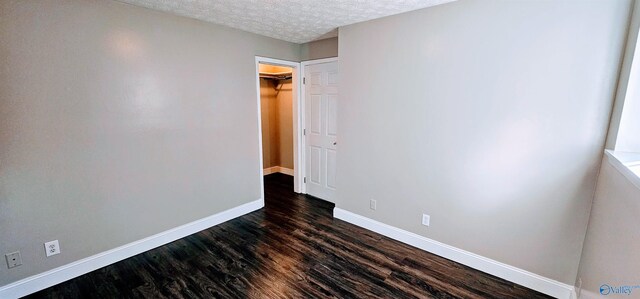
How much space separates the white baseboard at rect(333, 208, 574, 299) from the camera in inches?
81.8

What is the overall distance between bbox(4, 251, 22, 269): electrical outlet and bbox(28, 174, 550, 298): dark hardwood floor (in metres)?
0.28

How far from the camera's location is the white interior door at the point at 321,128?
3771 millimetres

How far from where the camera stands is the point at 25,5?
191 cm

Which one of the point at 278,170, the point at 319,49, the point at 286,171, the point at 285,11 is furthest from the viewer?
the point at 278,170

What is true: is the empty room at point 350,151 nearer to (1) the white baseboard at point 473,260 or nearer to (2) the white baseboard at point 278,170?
(1) the white baseboard at point 473,260

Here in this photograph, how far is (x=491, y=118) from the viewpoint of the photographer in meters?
2.21

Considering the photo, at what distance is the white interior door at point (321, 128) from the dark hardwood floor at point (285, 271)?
3.42 feet

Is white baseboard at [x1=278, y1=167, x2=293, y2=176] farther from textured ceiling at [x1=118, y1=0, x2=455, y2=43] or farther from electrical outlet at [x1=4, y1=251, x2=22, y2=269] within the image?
electrical outlet at [x1=4, y1=251, x2=22, y2=269]

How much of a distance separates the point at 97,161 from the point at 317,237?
219 cm

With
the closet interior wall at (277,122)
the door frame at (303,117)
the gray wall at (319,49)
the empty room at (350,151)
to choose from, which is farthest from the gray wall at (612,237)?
the closet interior wall at (277,122)

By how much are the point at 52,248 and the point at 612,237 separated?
12.4 ft

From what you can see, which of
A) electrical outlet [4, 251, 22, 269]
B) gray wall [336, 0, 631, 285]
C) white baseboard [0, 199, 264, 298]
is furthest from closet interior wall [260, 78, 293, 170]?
electrical outlet [4, 251, 22, 269]

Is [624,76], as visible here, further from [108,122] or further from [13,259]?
[13,259]

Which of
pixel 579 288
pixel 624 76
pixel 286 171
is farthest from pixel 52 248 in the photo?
pixel 624 76
